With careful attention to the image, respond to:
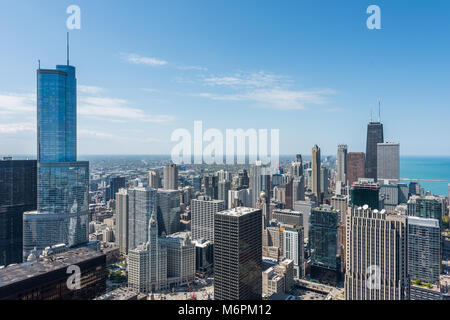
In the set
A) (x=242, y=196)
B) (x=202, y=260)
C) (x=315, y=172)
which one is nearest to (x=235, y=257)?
(x=202, y=260)

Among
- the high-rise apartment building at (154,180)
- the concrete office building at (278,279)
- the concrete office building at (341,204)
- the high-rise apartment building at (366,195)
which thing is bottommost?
the concrete office building at (278,279)

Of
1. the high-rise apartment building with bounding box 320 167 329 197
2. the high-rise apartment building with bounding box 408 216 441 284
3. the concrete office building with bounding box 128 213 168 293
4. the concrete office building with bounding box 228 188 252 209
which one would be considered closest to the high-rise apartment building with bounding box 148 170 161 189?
the concrete office building with bounding box 228 188 252 209

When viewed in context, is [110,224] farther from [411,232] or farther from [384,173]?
[384,173]

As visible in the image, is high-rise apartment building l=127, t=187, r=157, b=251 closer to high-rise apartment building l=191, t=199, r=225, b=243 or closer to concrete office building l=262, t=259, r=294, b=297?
high-rise apartment building l=191, t=199, r=225, b=243

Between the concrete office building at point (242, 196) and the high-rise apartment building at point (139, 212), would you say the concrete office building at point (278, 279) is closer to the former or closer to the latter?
the high-rise apartment building at point (139, 212)

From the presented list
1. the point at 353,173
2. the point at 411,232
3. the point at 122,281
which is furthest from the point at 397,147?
the point at 122,281

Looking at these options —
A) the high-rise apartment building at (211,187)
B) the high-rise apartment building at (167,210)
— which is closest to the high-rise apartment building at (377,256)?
the high-rise apartment building at (167,210)
